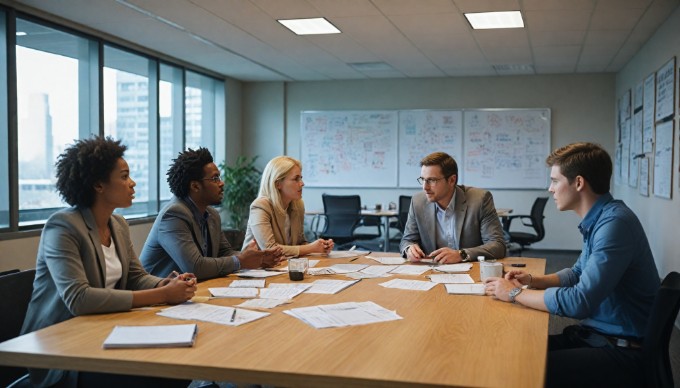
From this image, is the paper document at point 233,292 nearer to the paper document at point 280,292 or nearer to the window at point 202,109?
the paper document at point 280,292

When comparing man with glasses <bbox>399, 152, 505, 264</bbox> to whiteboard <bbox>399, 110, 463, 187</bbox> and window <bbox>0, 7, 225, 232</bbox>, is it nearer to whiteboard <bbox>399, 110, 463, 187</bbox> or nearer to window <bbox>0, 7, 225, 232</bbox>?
window <bbox>0, 7, 225, 232</bbox>

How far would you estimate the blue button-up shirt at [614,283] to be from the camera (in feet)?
6.79

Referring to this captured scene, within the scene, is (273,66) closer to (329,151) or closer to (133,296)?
(329,151)

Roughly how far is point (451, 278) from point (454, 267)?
0.33 metres

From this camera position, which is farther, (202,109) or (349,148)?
(349,148)

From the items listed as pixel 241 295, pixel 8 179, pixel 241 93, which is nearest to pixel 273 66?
pixel 241 93

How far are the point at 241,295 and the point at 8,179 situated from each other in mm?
3691

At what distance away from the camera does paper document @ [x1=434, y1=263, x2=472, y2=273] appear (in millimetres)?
3014

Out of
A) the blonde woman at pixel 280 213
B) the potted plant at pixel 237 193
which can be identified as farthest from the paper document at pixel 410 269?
the potted plant at pixel 237 193

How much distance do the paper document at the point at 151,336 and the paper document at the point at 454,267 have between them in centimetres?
150

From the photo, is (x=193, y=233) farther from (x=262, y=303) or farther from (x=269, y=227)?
(x=262, y=303)

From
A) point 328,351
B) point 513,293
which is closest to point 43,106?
point 513,293

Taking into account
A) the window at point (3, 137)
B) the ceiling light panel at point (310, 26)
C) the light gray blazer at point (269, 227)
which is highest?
the ceiling light panel at point (310, 26)

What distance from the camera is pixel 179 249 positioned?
111 inches
